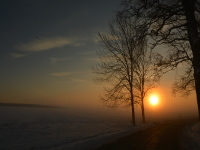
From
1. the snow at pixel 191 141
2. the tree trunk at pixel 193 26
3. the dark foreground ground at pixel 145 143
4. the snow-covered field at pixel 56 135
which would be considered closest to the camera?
the tree trunk at pixel 193 26

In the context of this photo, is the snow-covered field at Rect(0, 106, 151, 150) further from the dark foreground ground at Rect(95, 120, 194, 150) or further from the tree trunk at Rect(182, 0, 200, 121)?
the tree trunk at Rect(182, 0, 200, 121)

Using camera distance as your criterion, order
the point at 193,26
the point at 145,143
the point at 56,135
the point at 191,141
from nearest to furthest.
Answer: the point at 193,26 → the point at 145,143 → the point at 191,141 → the point at 56,135

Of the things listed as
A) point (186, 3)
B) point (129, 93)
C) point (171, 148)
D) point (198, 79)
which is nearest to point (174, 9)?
point (186, 3)

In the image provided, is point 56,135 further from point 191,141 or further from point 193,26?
point 193,26

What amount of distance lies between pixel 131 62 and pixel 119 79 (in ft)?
10.5

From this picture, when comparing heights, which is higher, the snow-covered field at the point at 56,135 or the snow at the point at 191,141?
the snow at the point at 191,141

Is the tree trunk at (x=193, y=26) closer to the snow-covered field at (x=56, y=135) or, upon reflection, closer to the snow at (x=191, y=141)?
the snow at (x=191, y=141)

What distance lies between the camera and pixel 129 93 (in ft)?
113

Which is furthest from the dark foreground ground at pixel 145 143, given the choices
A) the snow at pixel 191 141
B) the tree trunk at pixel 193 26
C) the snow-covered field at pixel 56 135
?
the tree trunk at pixel 193 26

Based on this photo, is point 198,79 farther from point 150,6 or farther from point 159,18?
point 150,6

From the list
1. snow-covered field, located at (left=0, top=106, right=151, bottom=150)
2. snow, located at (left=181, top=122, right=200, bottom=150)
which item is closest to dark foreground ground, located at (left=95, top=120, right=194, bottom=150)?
snow, located at (left=181, top=122, right=200, bottom=150)

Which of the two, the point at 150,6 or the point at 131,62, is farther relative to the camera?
the point at 131,62

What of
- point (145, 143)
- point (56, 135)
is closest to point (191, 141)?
point (145, 143)

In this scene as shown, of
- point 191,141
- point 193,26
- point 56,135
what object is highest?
point 193,26
